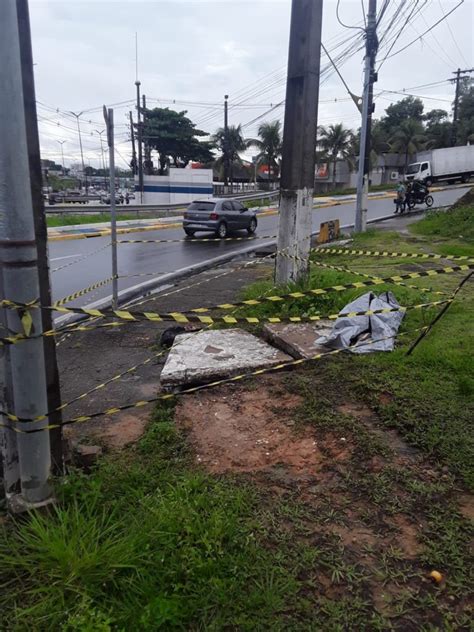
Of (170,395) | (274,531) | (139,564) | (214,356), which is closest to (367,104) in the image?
(214,356)

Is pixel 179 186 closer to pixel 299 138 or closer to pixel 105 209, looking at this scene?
pixel 105 209

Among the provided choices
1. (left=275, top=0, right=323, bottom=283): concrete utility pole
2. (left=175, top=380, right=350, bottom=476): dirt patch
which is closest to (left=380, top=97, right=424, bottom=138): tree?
(left=275, top=0, right=323, bottom=283): concrete utility pole

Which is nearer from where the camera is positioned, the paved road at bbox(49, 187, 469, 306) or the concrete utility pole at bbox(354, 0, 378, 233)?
the paved road at bbox(49, 187, 469, 306)

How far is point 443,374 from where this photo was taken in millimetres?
4582

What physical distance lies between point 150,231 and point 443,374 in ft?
62.7

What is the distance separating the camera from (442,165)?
1741 inches

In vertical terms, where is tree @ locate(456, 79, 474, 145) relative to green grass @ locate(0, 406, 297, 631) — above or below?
above

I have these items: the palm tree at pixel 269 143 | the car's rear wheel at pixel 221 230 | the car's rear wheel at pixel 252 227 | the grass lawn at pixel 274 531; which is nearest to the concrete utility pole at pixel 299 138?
the grass lawn at pixel 274 531

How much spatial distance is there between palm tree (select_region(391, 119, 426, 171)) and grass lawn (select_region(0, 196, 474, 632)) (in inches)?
2208

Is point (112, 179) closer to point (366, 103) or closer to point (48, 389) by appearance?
point (48, 389)

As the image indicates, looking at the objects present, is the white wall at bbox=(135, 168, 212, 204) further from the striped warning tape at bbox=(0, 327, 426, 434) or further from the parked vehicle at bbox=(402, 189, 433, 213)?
the striped warning tape at bbox=(0, 327, 426, 434)

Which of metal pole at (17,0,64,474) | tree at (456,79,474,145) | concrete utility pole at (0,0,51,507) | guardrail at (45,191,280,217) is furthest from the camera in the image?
tree at (456,79,474,145)

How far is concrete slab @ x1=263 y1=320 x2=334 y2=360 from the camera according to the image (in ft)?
16.8

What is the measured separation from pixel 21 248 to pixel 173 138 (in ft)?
192
